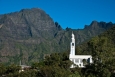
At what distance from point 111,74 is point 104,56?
4852mm

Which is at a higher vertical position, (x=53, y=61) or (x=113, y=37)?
(x=113, y=37)

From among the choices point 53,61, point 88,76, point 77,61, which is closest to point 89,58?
point 77,61

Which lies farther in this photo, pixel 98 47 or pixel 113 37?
Result: pixel 113 37

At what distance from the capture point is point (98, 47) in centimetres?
6781

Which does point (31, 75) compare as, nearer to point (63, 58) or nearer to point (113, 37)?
point (63, 58)

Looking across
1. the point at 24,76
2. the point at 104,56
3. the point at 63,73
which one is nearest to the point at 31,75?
the point at 24,76

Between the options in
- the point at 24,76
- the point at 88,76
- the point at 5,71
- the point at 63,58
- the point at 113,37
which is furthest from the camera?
the point at 113,37

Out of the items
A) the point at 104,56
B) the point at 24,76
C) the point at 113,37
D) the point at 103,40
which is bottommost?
the point at 24,76

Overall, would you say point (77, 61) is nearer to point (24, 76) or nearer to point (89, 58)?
point (89, 58)

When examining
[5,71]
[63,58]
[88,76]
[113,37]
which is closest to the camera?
[88,76]

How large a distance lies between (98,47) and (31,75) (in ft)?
62.7

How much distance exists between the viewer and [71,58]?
3233 inches

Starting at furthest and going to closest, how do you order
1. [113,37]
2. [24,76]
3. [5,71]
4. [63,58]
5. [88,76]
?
[113,37]
[63,58]
[5,71]
[24,76]
[88,76]

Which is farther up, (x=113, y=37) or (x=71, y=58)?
(x=113, y=37)
